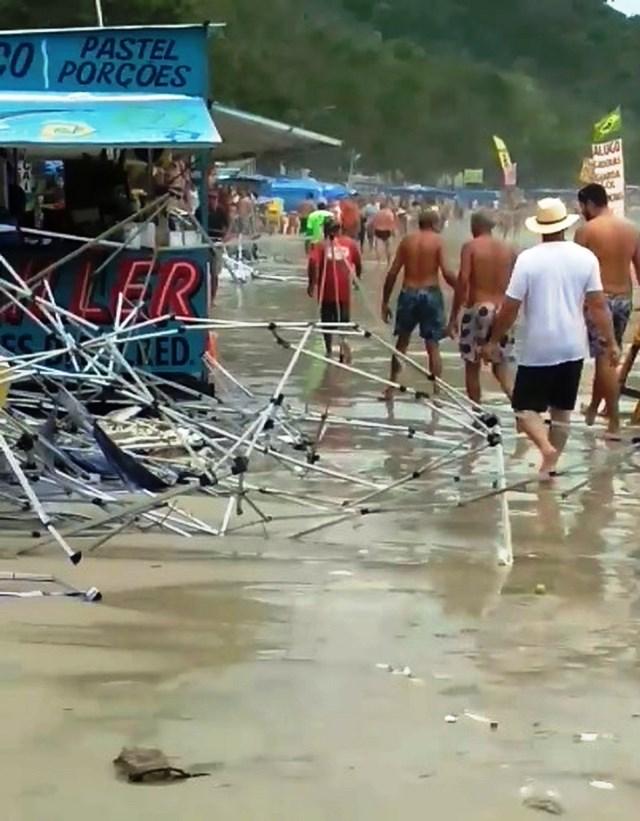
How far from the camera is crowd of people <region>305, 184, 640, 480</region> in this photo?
993 cm

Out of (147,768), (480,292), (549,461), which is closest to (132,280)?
(480,292)

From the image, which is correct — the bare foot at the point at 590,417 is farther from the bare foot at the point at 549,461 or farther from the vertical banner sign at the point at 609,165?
the vertical banner sign at the point at 609,165

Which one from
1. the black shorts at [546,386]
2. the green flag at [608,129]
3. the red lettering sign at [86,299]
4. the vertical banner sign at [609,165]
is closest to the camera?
the black shorts at [546,386]

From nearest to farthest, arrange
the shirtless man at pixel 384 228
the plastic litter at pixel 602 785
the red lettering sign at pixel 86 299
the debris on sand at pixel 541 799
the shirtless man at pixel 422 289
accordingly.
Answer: the debris on sand at pixel 541 799
the plastic litter at pixel 602 785
the red lettering sign at pixel 86 299
the shirtless man at pixel 422 289
the shirtless man at pixel 384 228

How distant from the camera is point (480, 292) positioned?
41.6ft

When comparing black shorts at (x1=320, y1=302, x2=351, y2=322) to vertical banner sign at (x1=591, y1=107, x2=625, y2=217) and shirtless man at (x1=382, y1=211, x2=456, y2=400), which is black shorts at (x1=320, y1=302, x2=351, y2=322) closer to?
shirtless man at (x1=382, y1=211, x2=456, y2=400)

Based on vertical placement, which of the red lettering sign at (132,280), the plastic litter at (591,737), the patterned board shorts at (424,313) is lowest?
the patterned board shorts at (424,313)

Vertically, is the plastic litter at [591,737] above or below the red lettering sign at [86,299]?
below

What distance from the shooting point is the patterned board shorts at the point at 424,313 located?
556 inches

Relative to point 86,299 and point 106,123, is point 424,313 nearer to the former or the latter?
point 86,299

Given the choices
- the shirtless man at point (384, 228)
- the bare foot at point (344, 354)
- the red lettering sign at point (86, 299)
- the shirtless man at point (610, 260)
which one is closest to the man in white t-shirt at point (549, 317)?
the shirtless man at point (610, 260)

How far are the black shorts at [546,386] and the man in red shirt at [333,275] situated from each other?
6539mm

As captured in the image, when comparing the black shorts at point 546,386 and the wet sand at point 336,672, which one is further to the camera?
the black shorts at point 546,386

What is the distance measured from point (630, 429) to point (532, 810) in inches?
303
